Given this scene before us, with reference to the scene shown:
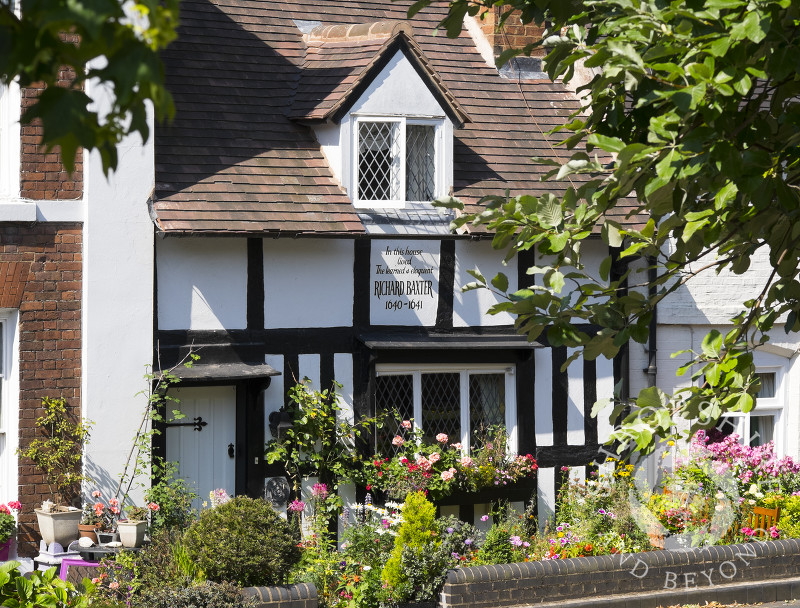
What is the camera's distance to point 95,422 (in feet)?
37.8

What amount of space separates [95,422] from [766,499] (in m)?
7.90

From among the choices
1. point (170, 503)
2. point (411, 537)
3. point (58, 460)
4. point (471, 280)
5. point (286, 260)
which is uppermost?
point (286, 260)

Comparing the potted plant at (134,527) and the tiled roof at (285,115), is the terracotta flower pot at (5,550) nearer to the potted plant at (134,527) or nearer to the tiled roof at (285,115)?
the potted plant at (134,527)

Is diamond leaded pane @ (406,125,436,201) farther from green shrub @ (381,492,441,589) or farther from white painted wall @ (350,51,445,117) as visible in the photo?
green shrub @ (381,492,441,589)

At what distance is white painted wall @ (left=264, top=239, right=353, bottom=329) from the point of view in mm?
12539

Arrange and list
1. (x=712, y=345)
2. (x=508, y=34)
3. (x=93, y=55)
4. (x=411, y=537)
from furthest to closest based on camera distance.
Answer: (x=508, y=34)
(x=411, y=537)
(x=712, y=345)
(x=93, y=55)

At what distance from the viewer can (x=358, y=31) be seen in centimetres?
1354

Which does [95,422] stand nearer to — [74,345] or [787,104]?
[74,345]

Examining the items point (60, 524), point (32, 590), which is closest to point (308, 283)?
point (60, 524)

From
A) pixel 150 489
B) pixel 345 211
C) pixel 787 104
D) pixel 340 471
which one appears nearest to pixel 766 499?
pixel 340 471

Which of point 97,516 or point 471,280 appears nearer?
point 97,516

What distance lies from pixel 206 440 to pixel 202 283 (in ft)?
5.85

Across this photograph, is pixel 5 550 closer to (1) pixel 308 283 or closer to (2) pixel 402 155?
(1) pixel 308 283

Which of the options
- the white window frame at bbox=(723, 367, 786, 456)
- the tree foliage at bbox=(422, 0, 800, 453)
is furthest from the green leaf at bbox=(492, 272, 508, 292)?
the white window frame at bbox=(723, 367, 786, 456)
